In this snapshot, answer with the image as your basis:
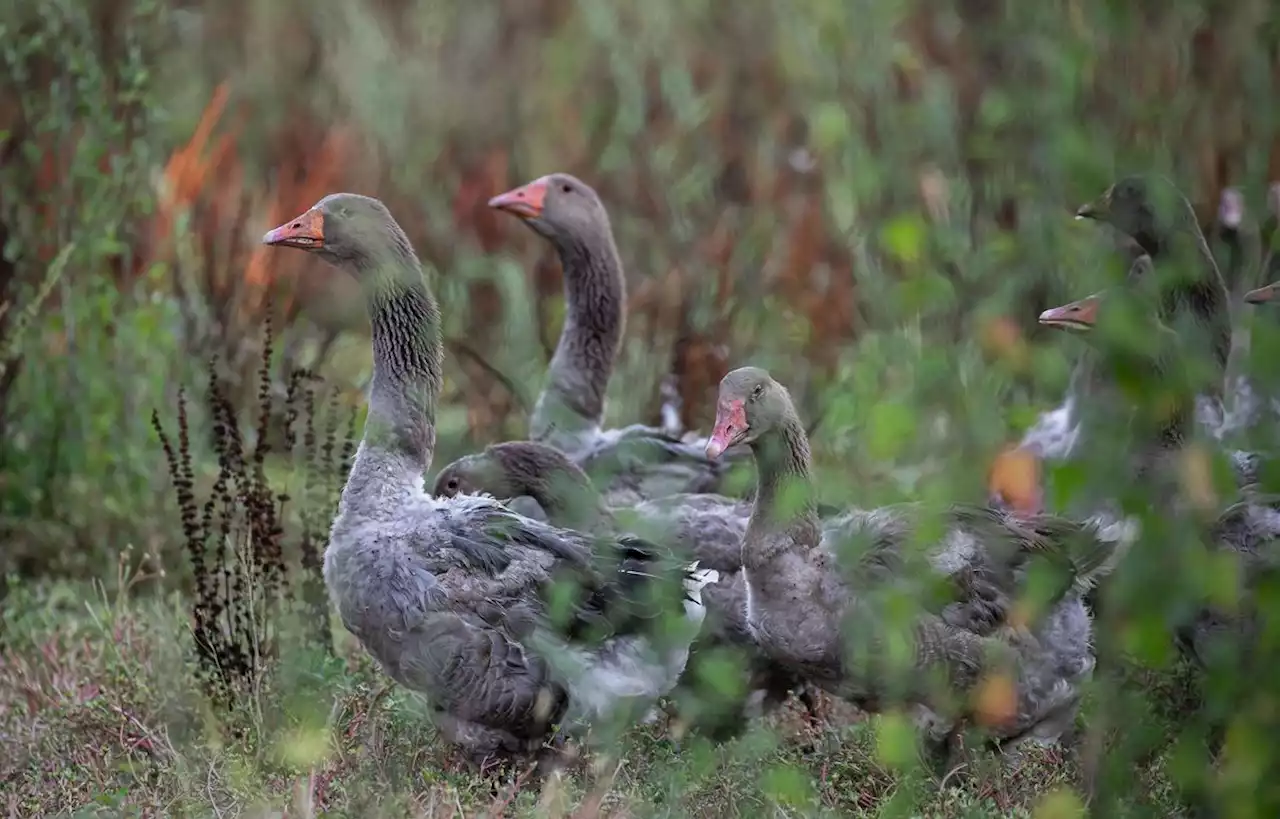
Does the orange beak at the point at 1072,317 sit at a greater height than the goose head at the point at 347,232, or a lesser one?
lesser

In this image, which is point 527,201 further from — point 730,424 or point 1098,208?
point 730,424

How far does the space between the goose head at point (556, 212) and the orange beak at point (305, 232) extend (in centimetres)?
191

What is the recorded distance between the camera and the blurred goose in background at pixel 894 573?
4945 mm

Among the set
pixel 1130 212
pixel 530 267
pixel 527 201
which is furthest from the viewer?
pixel 530 267

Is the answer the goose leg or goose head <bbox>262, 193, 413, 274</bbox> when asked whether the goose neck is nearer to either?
goose head <bbox>262, 193, 413, 274</bbox>

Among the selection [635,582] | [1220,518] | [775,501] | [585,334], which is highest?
[775,501]

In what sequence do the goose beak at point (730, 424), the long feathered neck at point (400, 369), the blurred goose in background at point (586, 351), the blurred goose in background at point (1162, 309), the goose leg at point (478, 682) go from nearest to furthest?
the goose leg at point (478, 682) < the goose beak at point (730, 424) < the long feathered neck at point (400, 369) < the blurred goose in background at point (1162, 309) < the blurred goose in background at point (586, 351)

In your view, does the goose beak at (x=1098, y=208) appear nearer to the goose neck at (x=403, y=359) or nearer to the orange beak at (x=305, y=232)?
the goose neck at (x=403, y=359)

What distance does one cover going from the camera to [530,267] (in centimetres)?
950

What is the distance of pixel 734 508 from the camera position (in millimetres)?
5875

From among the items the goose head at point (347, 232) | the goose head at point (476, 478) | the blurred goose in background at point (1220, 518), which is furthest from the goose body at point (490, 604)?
the blurred goose in background at point (1220, 518)

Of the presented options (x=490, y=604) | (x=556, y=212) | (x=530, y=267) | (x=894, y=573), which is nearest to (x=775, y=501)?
(x=894, y=573)

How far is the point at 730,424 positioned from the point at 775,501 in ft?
0.87

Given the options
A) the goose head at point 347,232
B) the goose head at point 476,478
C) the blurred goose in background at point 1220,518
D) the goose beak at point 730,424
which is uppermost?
the goose head at point 347,232
